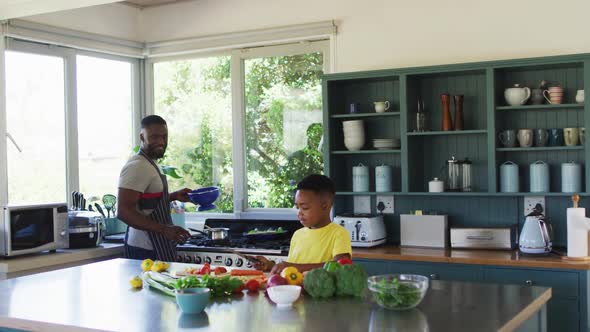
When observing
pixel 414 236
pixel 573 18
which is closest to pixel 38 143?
pixel 414 236

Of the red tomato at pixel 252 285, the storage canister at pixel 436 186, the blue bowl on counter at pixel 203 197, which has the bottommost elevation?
the red tomato at pixel 252 285

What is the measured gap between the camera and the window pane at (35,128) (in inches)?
199

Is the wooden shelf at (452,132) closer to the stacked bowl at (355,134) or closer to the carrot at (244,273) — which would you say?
the stacked bowl at (355,134)

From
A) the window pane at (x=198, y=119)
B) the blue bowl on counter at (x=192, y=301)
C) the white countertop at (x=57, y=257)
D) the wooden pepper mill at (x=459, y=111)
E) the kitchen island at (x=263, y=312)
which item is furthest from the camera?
the window pane at (x=198, y=119)

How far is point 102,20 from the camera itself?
568 centimetres

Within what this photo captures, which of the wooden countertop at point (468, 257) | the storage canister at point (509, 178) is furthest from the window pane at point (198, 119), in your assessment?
the storage canister at point (509, 178)

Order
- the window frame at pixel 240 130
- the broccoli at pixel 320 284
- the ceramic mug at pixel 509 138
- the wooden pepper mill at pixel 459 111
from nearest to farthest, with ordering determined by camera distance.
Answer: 1. the broccoli at pixel 320 284
2. the ceramic mug at pixel 509 138
3. the wooden pepper mill at pixel 459 111
4. the window frame at pixel 240 130

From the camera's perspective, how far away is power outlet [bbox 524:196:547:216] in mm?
4504

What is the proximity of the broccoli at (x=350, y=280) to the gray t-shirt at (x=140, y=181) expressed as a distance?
190cm

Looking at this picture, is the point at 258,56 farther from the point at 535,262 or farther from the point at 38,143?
the point at 535,262

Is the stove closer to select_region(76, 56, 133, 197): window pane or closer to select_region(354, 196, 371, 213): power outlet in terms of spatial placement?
select_region(354, 196, 371, 213): power outlet

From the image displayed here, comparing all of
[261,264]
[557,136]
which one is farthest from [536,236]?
[261,264]

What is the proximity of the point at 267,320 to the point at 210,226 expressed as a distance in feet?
10.9

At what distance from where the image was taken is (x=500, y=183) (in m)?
4.50
